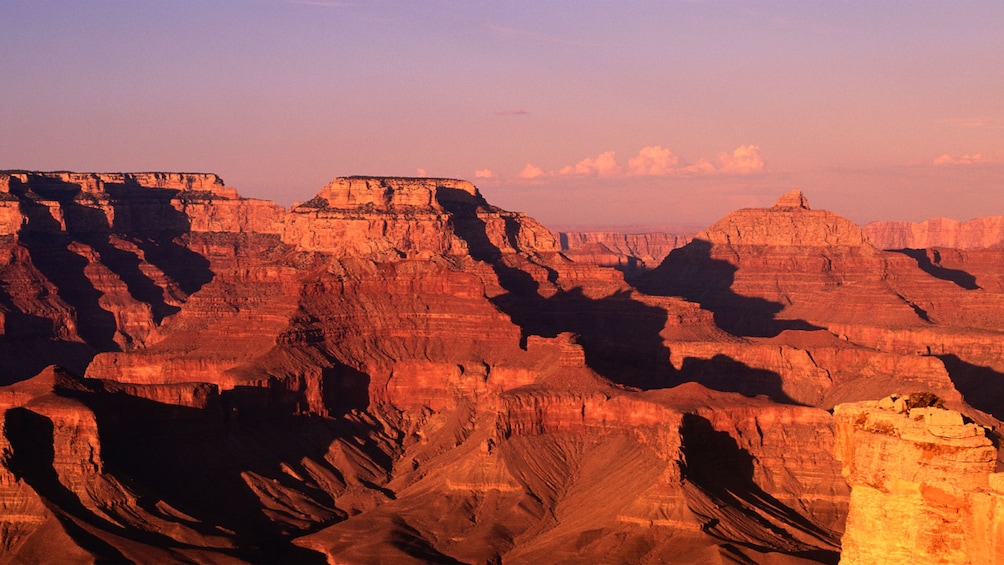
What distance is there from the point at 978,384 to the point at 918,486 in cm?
13909

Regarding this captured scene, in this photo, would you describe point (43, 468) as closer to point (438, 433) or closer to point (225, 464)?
point (225, 464)

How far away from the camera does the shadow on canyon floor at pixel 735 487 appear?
302 ft

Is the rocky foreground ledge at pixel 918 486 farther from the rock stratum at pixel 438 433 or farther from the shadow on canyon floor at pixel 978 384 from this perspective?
the shadow on canyon floor at pixel 978 384

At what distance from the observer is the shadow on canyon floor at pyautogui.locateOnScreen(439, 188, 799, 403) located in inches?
6009

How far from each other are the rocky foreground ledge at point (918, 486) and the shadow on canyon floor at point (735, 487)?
198 feet

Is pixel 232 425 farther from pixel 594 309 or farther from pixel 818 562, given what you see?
pixel 594 309

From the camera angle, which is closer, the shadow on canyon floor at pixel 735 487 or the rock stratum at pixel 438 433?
the shadow on canyon floor at pixel 735 487

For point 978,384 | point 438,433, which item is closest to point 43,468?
point 438,433

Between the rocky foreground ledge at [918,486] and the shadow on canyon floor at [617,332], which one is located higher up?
the rocky foreground ledge at [918,486]

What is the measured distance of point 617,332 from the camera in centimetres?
17938

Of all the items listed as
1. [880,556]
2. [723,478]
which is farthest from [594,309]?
[880,556]

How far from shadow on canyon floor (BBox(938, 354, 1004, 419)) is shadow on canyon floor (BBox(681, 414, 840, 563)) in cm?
4895

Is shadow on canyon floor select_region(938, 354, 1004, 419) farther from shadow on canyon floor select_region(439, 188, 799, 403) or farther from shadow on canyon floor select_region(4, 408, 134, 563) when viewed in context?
shadow on canyon floor select_region(4, 408, 134, 563)

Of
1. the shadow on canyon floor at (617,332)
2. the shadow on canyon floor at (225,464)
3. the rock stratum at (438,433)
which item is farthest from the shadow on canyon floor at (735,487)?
the shadow on canyon floor at (617,332)
